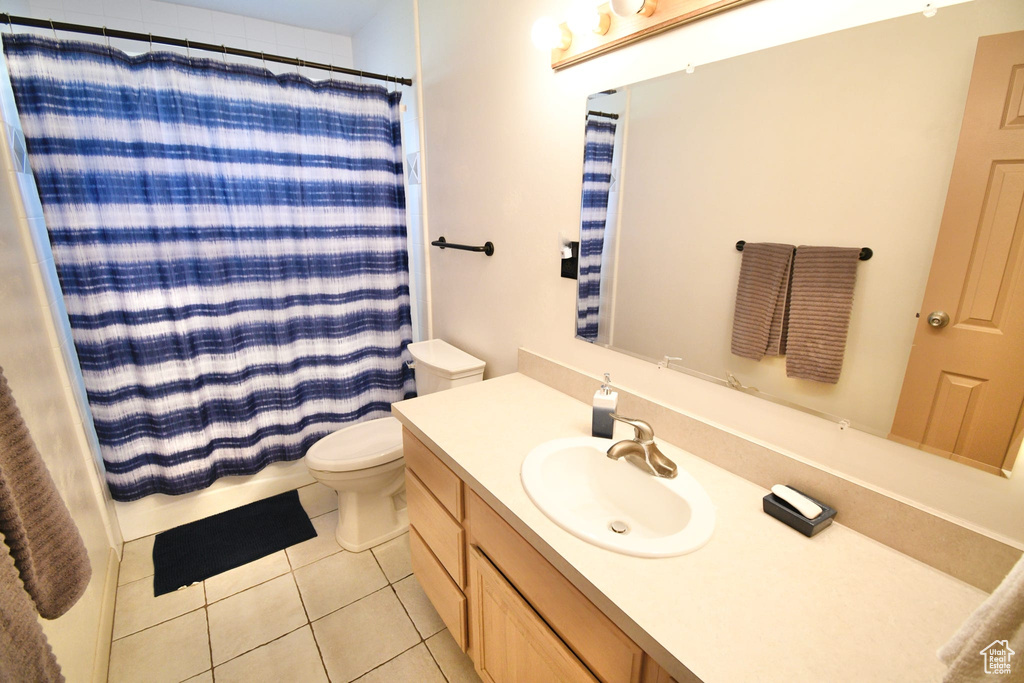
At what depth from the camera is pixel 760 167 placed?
96cm

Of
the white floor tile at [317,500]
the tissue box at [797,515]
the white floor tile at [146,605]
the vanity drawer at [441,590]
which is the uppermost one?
the tissue box at [797,515]

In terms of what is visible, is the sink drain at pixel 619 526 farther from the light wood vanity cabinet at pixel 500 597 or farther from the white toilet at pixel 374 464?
the white toilet at pixel 374 464

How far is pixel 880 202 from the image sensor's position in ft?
2.61

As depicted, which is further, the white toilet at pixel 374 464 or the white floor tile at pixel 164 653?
the white toilet at pixel 374 464

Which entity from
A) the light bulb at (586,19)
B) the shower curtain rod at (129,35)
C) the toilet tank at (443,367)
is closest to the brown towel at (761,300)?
the light bulb at (586,19)

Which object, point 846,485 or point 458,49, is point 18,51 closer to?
point 458,49

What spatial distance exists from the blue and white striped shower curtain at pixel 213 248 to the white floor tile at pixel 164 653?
630mm

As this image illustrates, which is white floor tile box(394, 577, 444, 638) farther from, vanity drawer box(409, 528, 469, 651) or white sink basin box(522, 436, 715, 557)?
white sink basin box(522, 436, 715, 557)

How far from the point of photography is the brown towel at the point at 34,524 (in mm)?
630

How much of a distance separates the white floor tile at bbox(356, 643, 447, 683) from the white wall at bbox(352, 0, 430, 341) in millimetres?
1497

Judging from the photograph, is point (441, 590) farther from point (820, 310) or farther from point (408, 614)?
point (820, 310)

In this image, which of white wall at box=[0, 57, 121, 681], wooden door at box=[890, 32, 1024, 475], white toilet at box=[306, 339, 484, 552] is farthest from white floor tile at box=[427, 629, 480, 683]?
wooden door at box=[890, 32, 1024, 475]

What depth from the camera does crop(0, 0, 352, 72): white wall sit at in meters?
2.15

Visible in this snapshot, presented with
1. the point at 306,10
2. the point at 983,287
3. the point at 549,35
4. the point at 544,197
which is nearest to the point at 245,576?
the point at 544,197
